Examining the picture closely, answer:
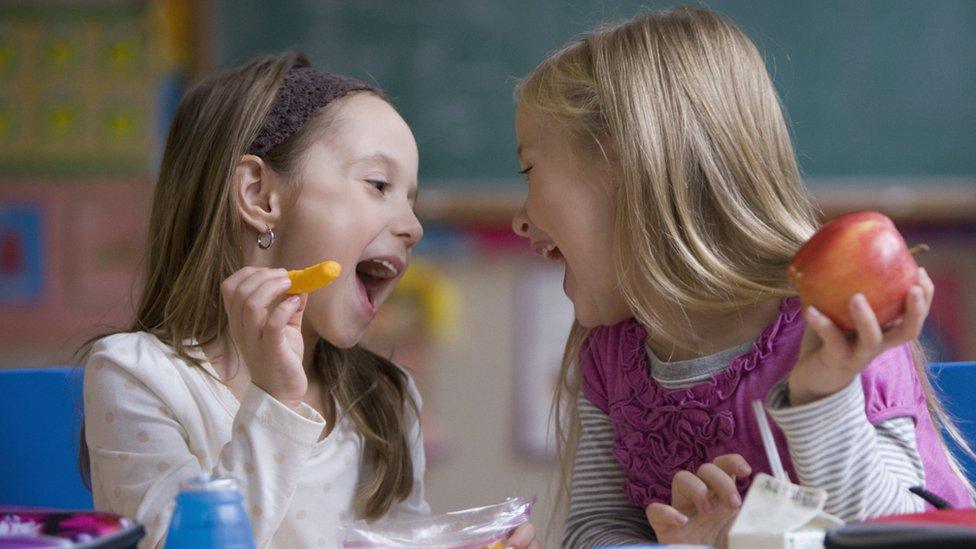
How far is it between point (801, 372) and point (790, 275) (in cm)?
8

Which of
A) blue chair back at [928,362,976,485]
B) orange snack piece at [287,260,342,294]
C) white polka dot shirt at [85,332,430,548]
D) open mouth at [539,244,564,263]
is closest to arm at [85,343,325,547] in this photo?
white polka dot shirt at [85,332,430,548]

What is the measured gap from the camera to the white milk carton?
2.35 feet

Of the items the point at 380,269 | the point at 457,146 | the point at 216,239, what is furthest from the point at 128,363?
the point at 457,146

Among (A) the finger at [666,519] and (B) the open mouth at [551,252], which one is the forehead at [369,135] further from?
(A) the finger at [666,519]

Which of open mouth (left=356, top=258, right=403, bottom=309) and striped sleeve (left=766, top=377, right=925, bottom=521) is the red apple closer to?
striped sleeve (left=766, top=377, right=925, bottom=521)

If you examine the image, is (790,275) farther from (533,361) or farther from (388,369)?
(533,361)

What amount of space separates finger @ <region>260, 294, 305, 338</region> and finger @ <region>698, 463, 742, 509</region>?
15.9 inches

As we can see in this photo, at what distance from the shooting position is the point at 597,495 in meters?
1.32

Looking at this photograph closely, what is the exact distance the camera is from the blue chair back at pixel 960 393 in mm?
1271

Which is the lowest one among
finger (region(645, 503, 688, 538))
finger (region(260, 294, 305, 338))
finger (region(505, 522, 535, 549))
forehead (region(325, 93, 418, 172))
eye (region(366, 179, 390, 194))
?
finger (region(505, 522, 535, 549))

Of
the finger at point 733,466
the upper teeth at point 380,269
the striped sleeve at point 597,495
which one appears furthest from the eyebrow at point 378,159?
the finger at point 733,466

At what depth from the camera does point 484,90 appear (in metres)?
2.71

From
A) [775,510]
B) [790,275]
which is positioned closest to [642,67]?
[790,275]

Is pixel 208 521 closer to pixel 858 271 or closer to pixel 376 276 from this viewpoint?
pixel 858 271
